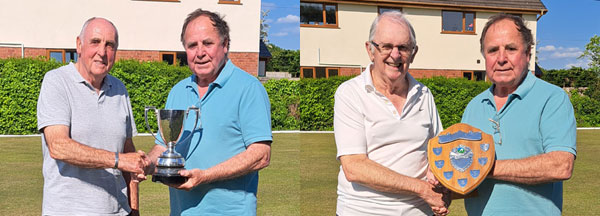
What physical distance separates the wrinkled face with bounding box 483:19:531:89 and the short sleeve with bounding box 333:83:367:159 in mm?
590

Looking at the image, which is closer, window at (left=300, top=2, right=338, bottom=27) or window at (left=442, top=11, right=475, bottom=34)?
window at (left=300, top=2, right=338, bottom=27)

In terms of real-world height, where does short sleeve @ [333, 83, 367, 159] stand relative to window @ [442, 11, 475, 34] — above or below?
below

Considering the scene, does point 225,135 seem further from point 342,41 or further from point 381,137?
point 342,41

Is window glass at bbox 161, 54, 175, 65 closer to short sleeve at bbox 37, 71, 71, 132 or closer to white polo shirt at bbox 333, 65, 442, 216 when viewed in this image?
short sleeve at bbox 37, 71, 71, 132

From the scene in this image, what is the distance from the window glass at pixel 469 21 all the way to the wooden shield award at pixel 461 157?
1964cm

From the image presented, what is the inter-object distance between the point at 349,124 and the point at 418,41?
1885 centimetres

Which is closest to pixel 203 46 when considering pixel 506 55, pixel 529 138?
pixel 506 55

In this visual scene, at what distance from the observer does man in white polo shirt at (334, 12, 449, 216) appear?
243 centimetres

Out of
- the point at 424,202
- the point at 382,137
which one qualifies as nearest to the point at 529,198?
the point at 424,202

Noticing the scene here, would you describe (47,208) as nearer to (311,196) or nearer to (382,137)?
(382,137)

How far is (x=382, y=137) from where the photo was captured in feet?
8.16

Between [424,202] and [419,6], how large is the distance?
61.1 ft

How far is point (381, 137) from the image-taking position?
8.16ft

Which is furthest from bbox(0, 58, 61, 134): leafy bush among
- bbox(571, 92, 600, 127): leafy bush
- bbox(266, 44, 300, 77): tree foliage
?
bbox(266, 44, 300, 77): tree foliage
